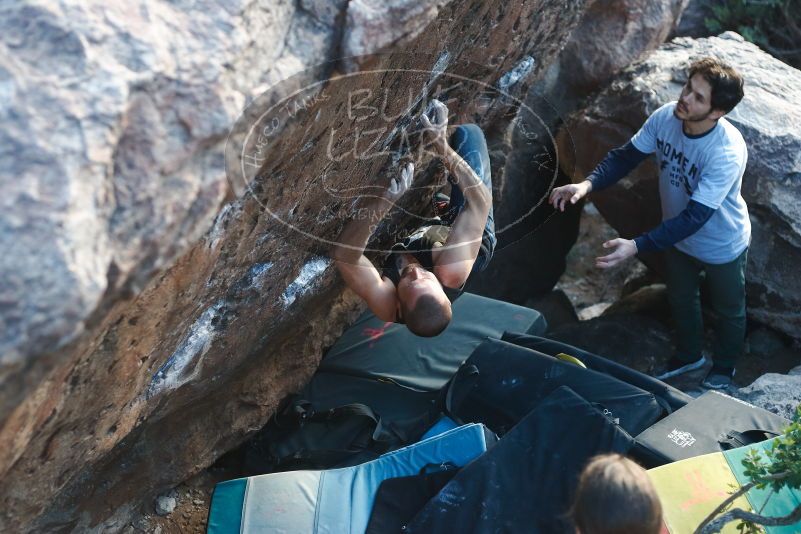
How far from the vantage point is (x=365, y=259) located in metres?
3.63

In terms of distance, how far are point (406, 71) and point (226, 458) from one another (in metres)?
2.34

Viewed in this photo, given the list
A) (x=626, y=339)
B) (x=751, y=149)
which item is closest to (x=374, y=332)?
(x=626, y=339)

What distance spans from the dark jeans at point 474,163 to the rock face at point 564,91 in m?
1.82

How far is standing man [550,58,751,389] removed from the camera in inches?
161

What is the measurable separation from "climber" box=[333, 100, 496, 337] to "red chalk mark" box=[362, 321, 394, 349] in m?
0.93

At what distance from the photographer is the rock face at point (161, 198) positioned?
1808 mm

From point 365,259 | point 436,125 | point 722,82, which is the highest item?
point 722,82

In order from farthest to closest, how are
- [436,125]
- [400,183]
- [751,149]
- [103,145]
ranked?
[751,149], [436,125], [400,183], [103,145]

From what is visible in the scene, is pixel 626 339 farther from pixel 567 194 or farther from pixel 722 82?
pixel 722 82

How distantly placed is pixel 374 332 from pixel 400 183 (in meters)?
1.45

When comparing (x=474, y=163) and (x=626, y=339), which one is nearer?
(x=474, y=163)

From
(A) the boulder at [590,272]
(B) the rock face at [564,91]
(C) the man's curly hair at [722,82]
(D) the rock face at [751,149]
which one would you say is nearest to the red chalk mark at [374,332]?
(B) the rock face at [564,91]

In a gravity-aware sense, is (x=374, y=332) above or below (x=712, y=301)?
below

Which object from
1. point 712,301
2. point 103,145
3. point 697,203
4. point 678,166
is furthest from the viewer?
point 712,301
